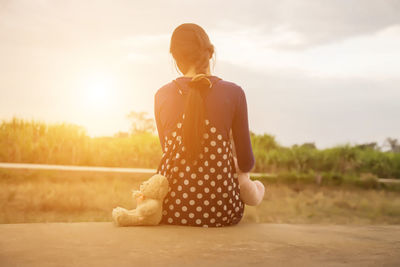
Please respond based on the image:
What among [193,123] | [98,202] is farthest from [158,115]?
[98,202]

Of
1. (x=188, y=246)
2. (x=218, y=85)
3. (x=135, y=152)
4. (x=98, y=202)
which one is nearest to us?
(x=188, y=246)

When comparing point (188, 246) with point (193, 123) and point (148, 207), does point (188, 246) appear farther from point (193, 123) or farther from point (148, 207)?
→ point (193, 123)

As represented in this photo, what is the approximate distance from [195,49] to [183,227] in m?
0.90

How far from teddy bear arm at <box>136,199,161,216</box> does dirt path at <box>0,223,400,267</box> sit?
85 millimetres

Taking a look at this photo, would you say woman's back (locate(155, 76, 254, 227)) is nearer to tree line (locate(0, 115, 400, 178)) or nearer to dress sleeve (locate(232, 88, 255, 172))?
dress sleeve (locate(232, 88, 255, 172))

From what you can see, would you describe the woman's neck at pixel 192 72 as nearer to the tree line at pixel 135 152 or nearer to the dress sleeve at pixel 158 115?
the dress sleeve at pixel 158 115

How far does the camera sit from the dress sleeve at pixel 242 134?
2201 mm

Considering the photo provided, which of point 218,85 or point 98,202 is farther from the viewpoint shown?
point 98,202

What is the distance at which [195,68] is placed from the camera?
7.32 ft

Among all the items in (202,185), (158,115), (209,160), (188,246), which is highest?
(158,115)

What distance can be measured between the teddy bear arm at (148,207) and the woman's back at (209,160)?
4.1 inches

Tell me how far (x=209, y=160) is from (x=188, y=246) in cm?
61

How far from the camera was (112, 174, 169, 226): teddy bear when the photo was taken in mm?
2068

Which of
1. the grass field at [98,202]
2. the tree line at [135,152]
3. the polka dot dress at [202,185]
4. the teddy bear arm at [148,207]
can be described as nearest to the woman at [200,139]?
the polka dot dress at [202,185]
